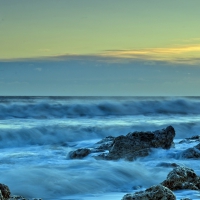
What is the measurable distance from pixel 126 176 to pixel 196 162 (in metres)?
2.58

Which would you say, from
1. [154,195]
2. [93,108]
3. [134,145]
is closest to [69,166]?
[134,145]

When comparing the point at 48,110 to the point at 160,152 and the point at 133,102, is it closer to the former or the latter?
the point at 133,102

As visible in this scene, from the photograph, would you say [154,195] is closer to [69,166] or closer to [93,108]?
[69,166]

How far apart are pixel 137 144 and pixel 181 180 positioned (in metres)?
4.73

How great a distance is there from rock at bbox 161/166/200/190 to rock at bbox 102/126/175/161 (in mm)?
3984

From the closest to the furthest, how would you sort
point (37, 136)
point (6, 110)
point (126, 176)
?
point (126, 176), point (37, 136), point (6, 110)

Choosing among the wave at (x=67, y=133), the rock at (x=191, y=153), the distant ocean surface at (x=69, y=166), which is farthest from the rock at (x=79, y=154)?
the wave at (x=67, y=133)

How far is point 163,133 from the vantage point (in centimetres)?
1307

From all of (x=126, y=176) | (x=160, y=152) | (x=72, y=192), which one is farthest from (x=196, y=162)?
(x=72, y=192)

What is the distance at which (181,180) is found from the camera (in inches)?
307

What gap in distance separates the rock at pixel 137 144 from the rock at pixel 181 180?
13.1 feet

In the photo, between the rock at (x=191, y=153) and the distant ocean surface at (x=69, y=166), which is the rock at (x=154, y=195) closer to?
the distant ocean surface at (x=69, y=166)

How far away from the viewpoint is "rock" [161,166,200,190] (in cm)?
768

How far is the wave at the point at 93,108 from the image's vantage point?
33.0 meters
